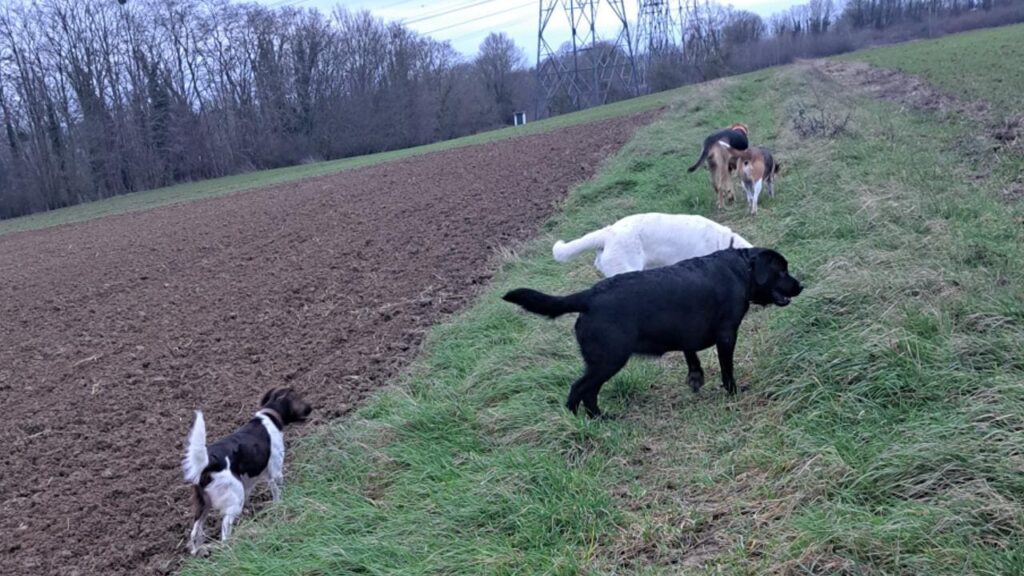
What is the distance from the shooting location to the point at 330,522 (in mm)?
4082

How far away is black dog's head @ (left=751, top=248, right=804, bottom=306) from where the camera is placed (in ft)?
16.8

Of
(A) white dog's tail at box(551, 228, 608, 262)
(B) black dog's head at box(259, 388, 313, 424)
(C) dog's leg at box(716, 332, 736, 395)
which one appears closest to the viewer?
(C) dog's leg at box(716, 332, 736, 395)

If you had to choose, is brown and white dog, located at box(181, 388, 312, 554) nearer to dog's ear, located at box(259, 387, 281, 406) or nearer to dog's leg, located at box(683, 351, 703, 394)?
dog's ear, located at box(259, 387, 281, 406)

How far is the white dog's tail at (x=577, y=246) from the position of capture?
248 inches

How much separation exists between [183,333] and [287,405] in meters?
4.33

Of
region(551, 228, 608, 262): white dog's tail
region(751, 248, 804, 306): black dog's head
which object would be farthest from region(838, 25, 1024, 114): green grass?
region(751, 248, 804, 306): black dog's head

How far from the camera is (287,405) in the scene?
5609mm

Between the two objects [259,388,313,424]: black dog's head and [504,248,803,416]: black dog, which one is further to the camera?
[259,388,313,424]: black dog's head

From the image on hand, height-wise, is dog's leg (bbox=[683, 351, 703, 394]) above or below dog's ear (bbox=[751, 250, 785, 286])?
below

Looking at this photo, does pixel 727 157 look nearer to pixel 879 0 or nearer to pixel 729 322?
pixel 729 322

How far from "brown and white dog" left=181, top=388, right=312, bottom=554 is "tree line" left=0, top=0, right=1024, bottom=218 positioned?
1775 inches

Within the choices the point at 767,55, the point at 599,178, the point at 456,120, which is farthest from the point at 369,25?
the point at 599,178

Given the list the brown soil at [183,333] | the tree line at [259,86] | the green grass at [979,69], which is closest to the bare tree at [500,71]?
the tree line at [259,86]

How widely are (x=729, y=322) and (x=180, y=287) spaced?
1005 centimetres
